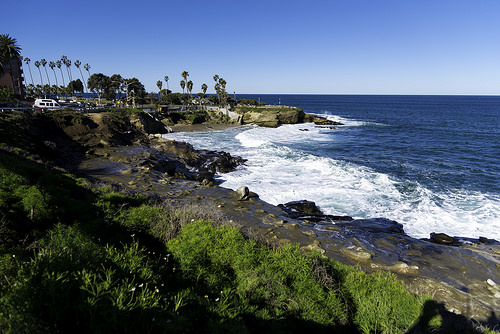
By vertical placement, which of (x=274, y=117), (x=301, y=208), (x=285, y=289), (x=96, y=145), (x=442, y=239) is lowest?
(x=442, y=239)

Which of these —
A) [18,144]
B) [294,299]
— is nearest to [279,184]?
[294,299]

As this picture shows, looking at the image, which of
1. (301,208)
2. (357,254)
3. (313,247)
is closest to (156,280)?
(313,247)

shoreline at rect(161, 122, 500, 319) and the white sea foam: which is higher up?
shoreline at rect(161, 122, 500, 319)

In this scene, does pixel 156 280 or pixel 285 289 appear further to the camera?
pixel 285 289

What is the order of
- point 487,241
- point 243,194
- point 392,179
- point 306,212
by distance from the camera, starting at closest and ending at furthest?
1. point 487,241
2. point 306,212
3. point 243,194
4. point 392,179

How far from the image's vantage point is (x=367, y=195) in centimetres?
1964

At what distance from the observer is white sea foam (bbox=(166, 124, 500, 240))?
15.6 metres

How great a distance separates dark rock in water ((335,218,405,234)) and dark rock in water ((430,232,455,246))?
1.36m

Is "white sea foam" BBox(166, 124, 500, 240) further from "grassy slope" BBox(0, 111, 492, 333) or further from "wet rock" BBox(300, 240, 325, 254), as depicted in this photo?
"grassy slope" BBox(0, 111, 492, 333)

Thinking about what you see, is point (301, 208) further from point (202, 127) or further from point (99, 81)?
point (99, 81)

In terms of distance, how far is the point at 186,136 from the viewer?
46844mm

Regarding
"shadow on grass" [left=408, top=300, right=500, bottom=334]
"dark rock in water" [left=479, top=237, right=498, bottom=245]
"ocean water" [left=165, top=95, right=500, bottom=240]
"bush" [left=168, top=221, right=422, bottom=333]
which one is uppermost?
"bush" [left=168, top=221, right=422, bottom=333]

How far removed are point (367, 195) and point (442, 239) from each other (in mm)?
6813

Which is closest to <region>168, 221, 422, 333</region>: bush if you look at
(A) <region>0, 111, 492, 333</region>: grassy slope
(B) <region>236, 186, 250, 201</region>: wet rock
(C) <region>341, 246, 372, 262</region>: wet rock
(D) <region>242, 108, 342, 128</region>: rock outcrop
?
(A) <region>0, 111, 492, 333</region>: grassy slope
